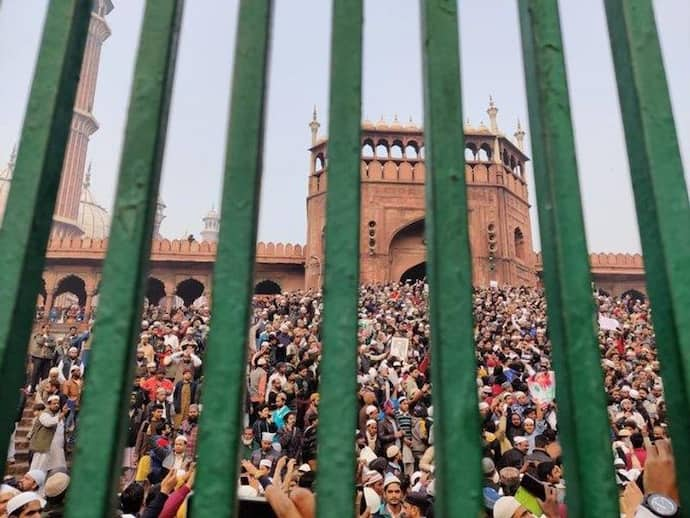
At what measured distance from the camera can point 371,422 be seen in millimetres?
5363

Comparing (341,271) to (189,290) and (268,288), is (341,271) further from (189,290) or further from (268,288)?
(189,290)

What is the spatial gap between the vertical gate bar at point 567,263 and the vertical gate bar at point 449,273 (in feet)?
0.43

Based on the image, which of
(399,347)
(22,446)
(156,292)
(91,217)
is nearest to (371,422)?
(399,347)

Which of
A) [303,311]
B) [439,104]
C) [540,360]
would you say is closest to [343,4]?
[439,104]

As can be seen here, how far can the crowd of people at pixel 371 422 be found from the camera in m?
3.06

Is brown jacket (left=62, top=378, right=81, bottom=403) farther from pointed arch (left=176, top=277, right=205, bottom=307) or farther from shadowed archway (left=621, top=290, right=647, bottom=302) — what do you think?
shadowed archway (left=621, top=290, right=647, bottom=302)

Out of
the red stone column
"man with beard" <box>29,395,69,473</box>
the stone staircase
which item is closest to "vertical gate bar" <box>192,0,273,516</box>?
"man with beard" <box>29,395,69,473</box>

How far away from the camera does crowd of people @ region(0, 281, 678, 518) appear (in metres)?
3.06

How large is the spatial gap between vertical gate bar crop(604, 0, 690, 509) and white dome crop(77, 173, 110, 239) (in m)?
44.9

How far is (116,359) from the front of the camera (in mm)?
750

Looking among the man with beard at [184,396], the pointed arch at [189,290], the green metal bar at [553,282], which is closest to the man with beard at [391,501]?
the green metal bar at [553,282]

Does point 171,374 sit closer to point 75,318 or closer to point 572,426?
point 572,426

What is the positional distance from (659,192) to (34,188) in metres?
0.93

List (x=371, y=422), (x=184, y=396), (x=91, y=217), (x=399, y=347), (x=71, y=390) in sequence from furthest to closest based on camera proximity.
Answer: (x=91, y=217)
(x=399, y=347)
(x=184, y=396)
(x=71, y=390)
(x=371, y=422)
